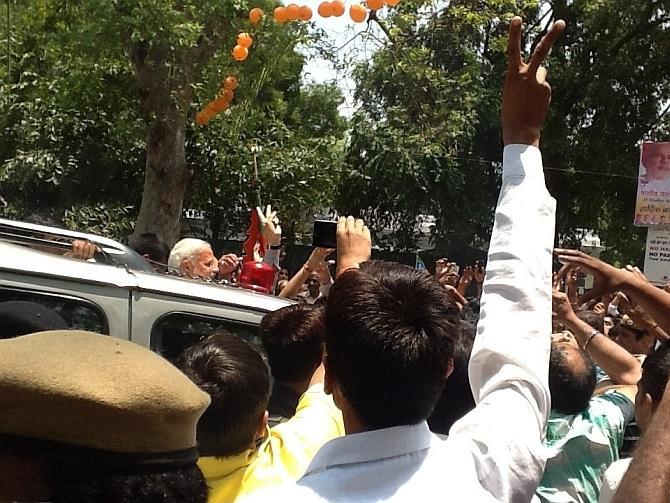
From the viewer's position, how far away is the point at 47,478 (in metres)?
1.33

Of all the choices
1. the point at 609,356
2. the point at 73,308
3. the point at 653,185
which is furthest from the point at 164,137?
the point at 609,356

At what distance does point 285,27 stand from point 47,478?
12560mm

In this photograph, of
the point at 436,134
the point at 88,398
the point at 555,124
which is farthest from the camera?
the point at 555,124

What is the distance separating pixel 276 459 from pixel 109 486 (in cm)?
104

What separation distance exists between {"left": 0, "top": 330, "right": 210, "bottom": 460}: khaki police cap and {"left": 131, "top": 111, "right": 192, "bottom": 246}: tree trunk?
1200cm

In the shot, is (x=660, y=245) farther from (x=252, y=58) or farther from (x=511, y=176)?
(x=511, y=176)

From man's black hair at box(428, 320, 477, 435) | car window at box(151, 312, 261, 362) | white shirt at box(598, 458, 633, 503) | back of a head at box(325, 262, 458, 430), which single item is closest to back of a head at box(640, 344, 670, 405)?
white shirt at box(598, 458, 633, 503)

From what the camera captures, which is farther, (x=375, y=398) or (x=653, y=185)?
(x=653, y=185)

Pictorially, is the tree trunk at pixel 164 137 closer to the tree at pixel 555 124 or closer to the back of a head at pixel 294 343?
the tree at pixel 555 124

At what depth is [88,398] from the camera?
1.30 m

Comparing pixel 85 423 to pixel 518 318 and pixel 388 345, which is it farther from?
pixel 518 318

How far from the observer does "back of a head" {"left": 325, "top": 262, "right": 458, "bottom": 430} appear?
5.39 ft

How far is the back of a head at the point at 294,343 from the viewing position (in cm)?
287

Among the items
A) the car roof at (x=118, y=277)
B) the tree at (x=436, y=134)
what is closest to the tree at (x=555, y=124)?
the tree at (x=436, y=134)
